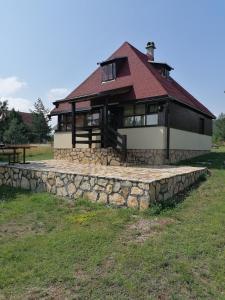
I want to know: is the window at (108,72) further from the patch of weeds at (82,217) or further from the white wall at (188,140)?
the patch of weeds at (82,217)

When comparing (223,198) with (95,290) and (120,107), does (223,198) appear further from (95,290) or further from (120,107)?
(120,107)

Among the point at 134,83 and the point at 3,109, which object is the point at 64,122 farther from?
the point at 3,109

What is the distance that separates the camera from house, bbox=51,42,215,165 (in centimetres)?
1305

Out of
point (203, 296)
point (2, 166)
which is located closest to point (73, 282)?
point (203, 296)

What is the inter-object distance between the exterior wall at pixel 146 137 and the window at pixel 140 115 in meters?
0.27

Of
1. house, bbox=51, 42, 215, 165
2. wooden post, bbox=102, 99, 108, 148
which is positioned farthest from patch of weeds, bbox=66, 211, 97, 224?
wooden post, bbox=102, 99, 108, 148

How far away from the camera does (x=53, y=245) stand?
4.99 meters

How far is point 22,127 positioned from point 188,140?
3354 centimetres

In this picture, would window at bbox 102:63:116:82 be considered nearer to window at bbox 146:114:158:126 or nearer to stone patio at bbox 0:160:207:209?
window at bbox 146:114:158:126

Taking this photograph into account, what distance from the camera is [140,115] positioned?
14039mm

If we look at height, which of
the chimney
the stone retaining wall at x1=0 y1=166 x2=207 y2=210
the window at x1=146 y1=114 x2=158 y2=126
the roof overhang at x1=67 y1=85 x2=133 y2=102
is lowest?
the stone retaining wall at x1=0 y1=166 x2=207 y2=210

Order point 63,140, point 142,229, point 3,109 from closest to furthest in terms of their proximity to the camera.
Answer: point 142,229 < point 63,140 < point 3,109

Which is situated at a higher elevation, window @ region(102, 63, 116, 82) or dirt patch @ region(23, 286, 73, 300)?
window @ region(102, 63, 116, 82)

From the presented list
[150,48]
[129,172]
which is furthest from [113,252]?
[150,48]
